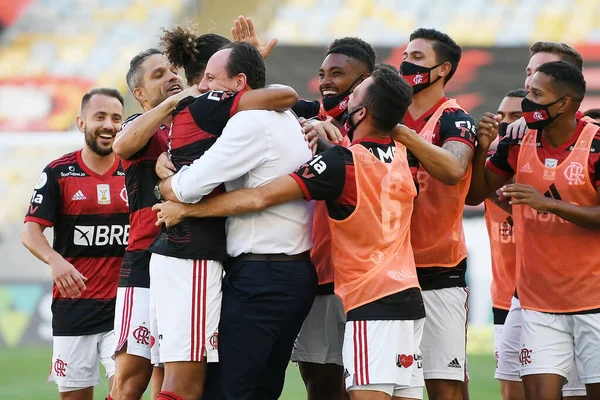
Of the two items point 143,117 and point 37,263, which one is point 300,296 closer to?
point 143,117

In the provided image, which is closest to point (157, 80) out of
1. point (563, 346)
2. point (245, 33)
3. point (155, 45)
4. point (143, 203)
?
point (245, 33)

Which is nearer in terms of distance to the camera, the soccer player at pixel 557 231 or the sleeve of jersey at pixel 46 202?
the soccer player at pixel 557 231

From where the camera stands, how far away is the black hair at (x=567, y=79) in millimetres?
6242

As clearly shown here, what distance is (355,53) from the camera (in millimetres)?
6492

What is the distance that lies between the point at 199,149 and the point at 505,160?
2304 mm

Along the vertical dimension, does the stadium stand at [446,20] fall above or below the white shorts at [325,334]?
above

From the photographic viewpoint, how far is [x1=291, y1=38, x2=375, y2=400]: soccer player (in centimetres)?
624

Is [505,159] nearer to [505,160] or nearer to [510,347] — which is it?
[505,160]

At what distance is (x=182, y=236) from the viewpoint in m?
5.32

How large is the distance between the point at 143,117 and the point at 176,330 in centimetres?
137

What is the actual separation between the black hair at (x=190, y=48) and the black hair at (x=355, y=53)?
899 millimetres

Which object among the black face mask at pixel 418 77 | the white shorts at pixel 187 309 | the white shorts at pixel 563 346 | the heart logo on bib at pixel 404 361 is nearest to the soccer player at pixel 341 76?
the black face mask at pixel 418 77

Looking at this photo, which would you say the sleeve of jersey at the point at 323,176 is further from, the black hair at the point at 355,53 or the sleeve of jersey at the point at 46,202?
the sleeve of jersey at the point at 46,202

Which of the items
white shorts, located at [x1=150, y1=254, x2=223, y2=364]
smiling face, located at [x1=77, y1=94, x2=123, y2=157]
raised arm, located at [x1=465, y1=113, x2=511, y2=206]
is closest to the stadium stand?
smiling face, located at [x1=77, y1=94, x2=123, y2=157]
